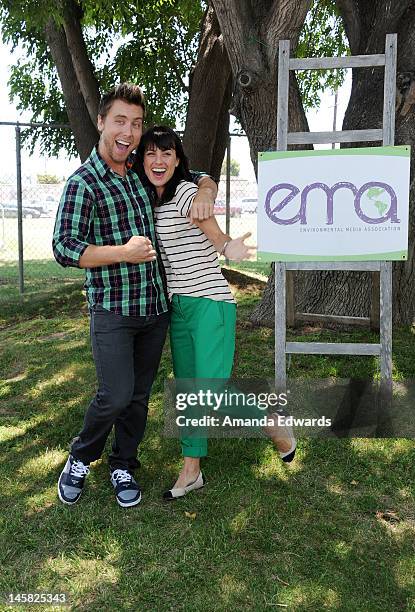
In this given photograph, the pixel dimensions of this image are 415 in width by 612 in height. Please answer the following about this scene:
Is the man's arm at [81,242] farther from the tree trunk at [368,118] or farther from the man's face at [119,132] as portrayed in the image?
the tree trunk at [368,118]

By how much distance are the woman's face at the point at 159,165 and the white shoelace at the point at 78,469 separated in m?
1.39

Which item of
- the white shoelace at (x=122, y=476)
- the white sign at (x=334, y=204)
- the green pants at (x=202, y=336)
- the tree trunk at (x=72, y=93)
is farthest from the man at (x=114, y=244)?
the tree trunk at (x=72, y=93)

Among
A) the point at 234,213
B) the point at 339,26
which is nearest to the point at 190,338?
the point at 339,26

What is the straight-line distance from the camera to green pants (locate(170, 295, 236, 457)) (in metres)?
2.99

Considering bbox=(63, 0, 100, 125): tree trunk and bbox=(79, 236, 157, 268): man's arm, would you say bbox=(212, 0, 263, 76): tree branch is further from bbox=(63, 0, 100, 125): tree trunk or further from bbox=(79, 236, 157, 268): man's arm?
bbox=(63, 0, 100, 125): tree trunk

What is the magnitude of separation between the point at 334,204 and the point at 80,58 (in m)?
4.38

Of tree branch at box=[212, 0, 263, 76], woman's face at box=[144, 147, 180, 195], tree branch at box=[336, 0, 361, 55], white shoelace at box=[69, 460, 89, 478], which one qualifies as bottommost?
white shoelace at box=[69, 460, 89, 478]

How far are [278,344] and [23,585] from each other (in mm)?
1965

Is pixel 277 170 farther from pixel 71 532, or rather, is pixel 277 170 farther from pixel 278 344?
pixel 71 532

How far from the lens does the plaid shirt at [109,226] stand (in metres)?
2.79

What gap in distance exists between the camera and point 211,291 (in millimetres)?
2984

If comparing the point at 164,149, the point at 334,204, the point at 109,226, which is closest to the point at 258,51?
the point at 334,204

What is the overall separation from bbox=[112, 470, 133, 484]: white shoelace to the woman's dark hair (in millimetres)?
1337

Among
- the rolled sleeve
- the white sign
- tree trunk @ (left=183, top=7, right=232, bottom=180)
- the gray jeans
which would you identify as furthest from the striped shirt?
tree trunk @ (left=183, top=7, right=232, bottom=180)
